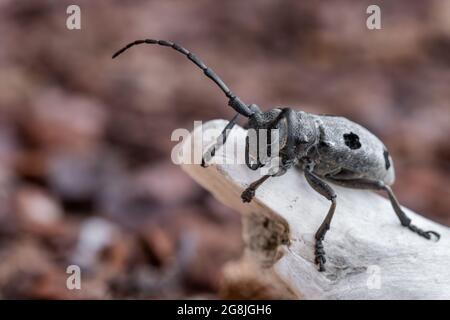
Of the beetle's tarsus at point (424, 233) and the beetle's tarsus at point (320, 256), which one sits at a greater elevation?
the beetle's tarsus at point (424, 233)

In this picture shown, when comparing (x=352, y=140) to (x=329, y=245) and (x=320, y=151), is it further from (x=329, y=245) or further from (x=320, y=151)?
(x=329, y=245)

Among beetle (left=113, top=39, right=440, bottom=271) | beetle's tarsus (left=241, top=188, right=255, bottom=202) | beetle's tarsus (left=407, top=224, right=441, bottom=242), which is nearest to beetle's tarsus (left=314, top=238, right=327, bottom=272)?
beetle (left=113, top=39, right=440, bottom=271)

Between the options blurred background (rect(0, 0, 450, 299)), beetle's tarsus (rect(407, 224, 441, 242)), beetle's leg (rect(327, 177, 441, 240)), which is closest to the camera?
beetle's tarsus (rect(407, 224, 441, 242))

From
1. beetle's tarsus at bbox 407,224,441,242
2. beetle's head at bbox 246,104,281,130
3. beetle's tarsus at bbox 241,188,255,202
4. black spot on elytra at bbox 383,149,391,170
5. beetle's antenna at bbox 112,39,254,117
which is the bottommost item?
beetle's tarsus at bbox 407,224,441,242

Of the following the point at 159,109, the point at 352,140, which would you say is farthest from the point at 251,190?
the point at 159,109

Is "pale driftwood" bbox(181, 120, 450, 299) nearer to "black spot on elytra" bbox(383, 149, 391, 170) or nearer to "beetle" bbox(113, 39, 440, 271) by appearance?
"beetle" bbox(113, 39, 440, 271)

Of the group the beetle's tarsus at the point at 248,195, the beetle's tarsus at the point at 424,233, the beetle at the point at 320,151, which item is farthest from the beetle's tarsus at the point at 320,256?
the beetle's tarsus at the point at 424,233

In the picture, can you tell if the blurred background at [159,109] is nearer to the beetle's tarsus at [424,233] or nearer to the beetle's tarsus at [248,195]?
the beetle's tarsus at [248,195]

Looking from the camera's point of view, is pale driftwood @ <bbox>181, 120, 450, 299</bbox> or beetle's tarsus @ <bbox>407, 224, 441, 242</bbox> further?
beetle's tarsus @ <bbox>407, 224, 441, 242</bbox>

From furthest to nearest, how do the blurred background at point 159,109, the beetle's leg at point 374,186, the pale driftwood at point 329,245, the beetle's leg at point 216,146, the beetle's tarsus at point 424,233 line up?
1. the blurred background at point 159,109
2. the beetle's leg at point 374,186
3. the beetle's tarsus at point 424,233
4. the beetle's leg at point 216,146
5. the pale driftwood at point 329,245
